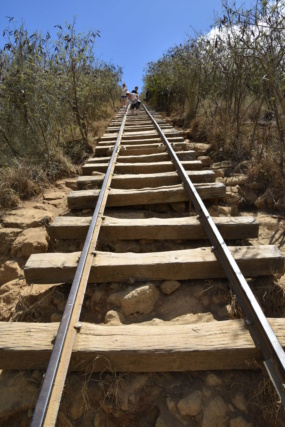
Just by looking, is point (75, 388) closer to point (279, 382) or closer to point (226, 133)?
point (279, 382)

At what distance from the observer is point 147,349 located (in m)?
1.74

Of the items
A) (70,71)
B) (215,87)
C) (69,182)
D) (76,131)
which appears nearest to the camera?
(69,182)

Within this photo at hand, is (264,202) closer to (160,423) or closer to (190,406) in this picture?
(190,406)

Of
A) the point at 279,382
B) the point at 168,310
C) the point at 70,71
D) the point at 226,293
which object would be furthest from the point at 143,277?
the point at 70,71

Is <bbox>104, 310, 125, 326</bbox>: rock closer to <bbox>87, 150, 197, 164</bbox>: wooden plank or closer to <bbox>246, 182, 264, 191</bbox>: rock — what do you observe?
<bbox>246, 182, 264, 191</bbox>: rock

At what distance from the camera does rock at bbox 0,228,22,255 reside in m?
3.28

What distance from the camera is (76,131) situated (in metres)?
7.55

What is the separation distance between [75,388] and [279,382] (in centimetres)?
103

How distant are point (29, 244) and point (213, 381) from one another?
2075 mm

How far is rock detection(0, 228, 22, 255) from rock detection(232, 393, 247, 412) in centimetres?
254

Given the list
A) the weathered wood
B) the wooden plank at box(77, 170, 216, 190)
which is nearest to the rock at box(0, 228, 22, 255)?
the wooden plank at box(77, 170, 216, 190)

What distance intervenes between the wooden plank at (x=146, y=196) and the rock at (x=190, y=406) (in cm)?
229

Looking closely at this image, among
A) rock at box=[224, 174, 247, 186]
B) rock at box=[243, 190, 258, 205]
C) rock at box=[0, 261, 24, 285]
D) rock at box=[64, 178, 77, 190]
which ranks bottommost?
rock at box=[0, 261, 24, 285]

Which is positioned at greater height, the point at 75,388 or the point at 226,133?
the point at 226,133
